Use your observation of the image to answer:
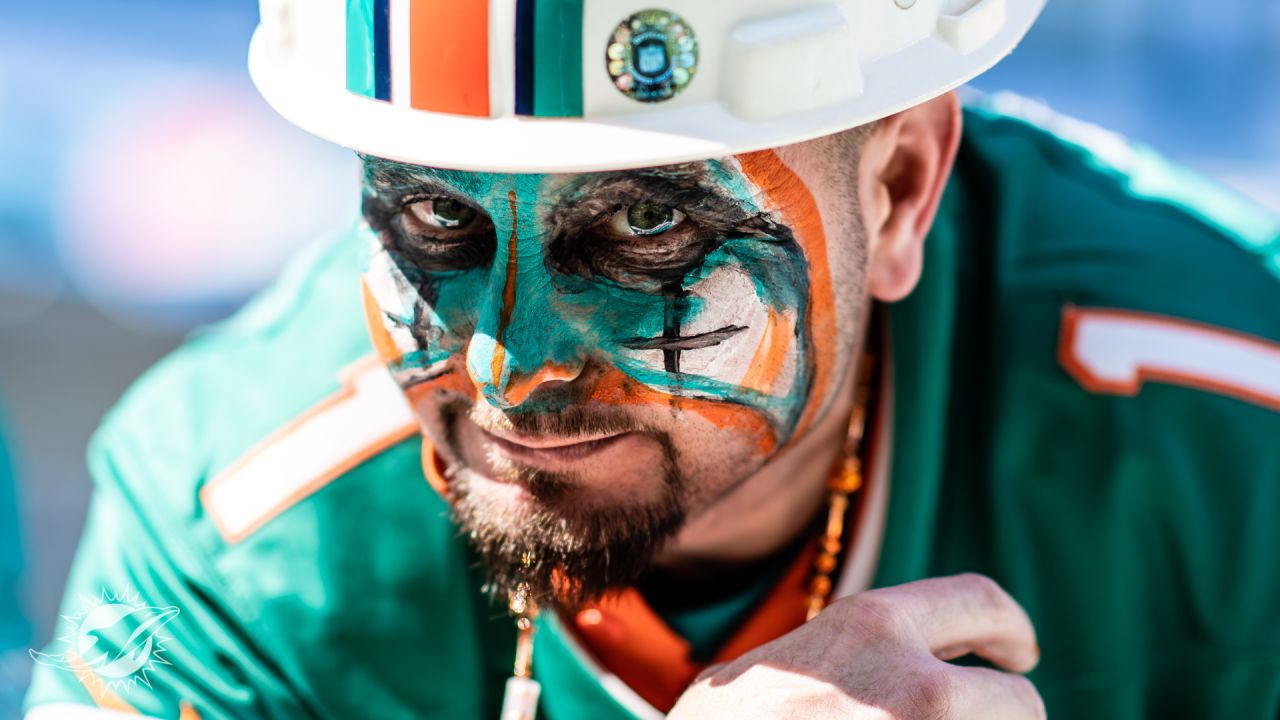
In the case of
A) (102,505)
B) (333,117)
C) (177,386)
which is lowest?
(102,505)

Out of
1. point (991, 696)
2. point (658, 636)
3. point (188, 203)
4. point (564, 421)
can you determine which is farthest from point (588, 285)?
point (188, 203)

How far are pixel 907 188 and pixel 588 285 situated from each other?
1.81ft

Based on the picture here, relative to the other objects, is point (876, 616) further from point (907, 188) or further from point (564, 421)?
point (907, 188)

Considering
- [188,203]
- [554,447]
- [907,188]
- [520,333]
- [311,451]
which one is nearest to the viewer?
[520,333]

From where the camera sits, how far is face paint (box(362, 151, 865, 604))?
162 cm

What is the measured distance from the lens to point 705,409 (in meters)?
1.75

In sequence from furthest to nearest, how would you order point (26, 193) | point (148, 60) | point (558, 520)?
point (148, 60) → point (26, 193) → point (558, 520)

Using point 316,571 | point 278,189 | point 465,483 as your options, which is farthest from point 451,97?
point 278,189

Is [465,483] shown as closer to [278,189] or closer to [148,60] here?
[278,189]

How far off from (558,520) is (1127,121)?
14.9ft

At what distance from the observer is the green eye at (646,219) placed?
1621 mm

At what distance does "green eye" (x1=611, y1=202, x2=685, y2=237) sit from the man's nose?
93 millimetres

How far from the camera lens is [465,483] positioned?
1.85m

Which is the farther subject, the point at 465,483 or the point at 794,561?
the point at 794,561
